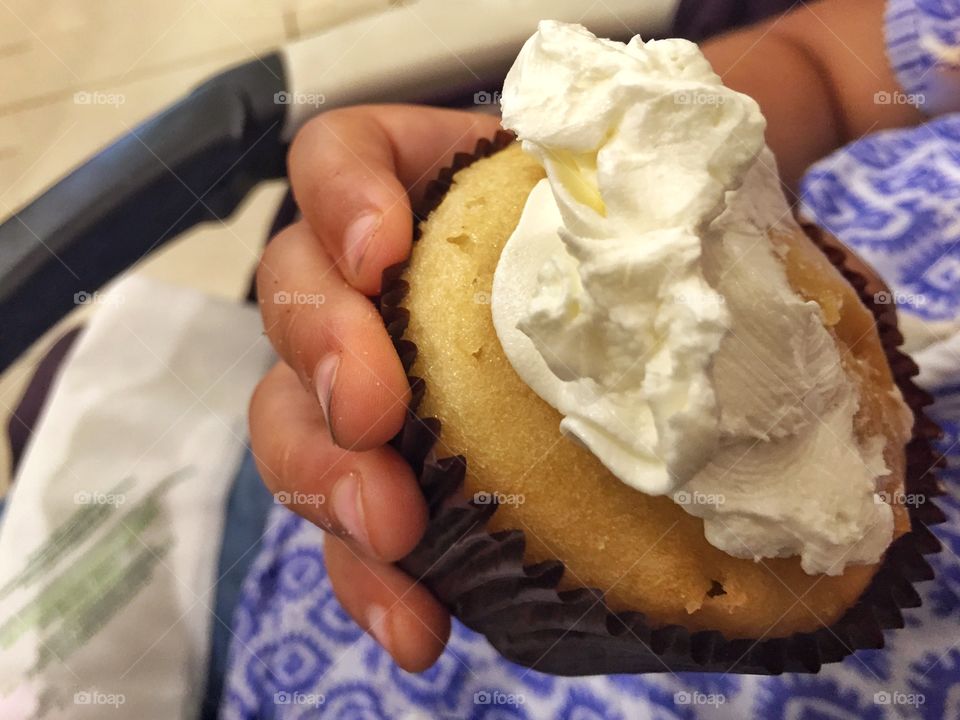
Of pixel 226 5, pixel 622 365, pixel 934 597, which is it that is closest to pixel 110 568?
pixel 622 365

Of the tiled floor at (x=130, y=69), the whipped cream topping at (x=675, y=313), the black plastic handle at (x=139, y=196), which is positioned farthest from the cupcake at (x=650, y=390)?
the tiled floor at (x=130, y=69)

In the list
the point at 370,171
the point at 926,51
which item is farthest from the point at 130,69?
the point at 926,51

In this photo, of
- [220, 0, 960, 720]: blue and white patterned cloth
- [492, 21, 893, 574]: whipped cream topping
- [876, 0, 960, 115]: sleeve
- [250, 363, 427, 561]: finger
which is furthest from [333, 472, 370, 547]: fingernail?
[876, 0, 960, 115]: sleeve

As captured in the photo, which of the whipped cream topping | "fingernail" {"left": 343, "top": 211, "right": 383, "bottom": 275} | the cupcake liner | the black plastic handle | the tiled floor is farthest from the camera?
the tiled floor

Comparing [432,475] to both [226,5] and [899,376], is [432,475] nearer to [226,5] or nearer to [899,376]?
[899,376]

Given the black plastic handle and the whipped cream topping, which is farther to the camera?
the black plastic handle

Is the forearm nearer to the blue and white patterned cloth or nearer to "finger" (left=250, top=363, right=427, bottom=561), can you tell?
the blue and white patterned cloth
